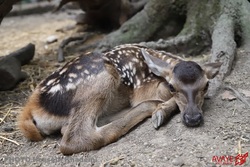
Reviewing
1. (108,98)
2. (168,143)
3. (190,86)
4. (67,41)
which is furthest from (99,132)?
(67,41)

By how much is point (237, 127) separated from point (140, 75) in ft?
3.81

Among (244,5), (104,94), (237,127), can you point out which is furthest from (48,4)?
(237,127)

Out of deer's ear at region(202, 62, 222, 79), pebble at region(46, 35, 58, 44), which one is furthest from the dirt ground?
pebble at region(46, 35, 58, 44)

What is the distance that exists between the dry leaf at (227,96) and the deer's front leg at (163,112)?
0.48m

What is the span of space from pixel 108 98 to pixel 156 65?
0.54m

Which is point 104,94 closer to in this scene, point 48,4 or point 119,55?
point 119,55

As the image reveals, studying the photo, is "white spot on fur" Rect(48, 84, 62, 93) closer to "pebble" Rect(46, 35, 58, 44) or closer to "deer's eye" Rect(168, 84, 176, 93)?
"deer's eye" Rect(168, 84, 176, 93)

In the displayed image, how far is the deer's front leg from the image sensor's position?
147 inches

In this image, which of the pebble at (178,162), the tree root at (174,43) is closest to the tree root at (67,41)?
the tree root at (174,43)

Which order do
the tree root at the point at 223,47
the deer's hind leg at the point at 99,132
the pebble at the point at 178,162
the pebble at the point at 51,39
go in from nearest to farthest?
1. the pebble at the point at 178,162
2. the deer's hind leg at the point at 99,132
3. the tree root at the point at 223,47
4. the pebble at the point at 51,39

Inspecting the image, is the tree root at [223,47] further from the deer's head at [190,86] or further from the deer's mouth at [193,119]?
the deer's mouth at [193,119]

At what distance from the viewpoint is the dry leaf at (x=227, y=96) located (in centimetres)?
406

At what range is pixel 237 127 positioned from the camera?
3.58 metres

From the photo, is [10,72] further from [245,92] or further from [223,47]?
[245,92]
